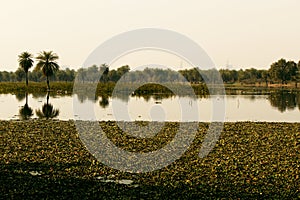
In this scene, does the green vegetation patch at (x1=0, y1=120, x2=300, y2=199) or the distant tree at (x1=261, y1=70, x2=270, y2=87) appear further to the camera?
the distant tree at (x1=261, y1=70, x2=270, y2=87)

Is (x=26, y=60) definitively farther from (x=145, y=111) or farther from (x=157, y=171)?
(x=157, y=171)

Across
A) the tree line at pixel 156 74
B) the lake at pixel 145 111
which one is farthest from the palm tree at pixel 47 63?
the lake at pixel 145 111

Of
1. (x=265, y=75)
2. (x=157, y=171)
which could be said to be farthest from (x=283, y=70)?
(x=157, y=171)

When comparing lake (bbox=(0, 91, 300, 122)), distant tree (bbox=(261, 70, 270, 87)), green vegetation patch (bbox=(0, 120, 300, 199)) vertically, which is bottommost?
green vegetation patch (bbox=(0, 120, 300, 199))

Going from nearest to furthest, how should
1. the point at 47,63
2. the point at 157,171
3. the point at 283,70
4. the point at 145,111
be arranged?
the point at 157,171
the point at 145,111
the point at 47,63
the point at 283,70

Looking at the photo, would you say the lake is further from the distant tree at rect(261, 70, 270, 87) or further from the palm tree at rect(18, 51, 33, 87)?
the distant tree at rect(261, 70, 270, 87)

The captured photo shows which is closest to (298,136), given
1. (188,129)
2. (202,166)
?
(188,129)

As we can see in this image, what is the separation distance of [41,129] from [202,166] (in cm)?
1148

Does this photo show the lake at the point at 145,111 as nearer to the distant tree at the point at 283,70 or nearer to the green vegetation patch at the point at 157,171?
the green vegetation patch at the point at 157,171

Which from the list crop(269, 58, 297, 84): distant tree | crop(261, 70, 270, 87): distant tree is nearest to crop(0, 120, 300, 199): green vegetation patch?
crop(269, 58, 297, 84): distant tree

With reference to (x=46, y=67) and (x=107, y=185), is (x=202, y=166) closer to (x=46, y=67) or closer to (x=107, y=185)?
(x=107, y=185)

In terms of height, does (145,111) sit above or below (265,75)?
below

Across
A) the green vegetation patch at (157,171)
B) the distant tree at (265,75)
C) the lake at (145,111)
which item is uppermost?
the distant tree at (265,75)

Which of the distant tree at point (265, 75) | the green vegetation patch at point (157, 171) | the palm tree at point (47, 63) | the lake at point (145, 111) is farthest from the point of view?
the distant tree at point (265, 75)
